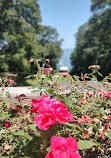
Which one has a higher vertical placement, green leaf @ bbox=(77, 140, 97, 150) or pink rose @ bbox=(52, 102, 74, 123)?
pink rose @ bbox=(52, 102, 74, 123)

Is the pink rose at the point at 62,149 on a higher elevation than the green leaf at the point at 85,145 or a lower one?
higher

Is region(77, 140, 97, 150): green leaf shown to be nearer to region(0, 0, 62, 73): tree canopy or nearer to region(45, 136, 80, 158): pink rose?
region(45, 136, 80, 158): pink rose

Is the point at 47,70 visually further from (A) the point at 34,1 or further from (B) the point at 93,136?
(A) the point at 34,1

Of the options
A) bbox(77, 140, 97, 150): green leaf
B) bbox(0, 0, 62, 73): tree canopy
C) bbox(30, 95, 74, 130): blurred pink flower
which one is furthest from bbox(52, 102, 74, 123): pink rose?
bbox(0, 0, 62, 73): tree canopy

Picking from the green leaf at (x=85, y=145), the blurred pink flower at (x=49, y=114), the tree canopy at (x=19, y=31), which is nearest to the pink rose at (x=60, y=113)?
the blurred pink flower at (x=49, y=114)

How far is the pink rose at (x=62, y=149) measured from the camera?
576mm

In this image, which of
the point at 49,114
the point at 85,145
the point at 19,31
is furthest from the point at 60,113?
the point at 19,31

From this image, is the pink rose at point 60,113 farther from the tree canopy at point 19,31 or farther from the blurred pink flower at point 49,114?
the tree canopy at point 19,31

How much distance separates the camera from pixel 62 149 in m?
0.60

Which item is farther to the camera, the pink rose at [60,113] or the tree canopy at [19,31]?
the tree canopy at [19,31]

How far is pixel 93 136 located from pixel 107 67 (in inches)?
645

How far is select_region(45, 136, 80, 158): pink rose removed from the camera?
0.58 metres

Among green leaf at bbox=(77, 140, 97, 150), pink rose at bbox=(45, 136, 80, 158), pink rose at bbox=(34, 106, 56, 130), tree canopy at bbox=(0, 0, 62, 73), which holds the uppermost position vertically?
tree canopy at bbox=(0, 0, 62, 73)

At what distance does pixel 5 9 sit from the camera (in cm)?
1309
